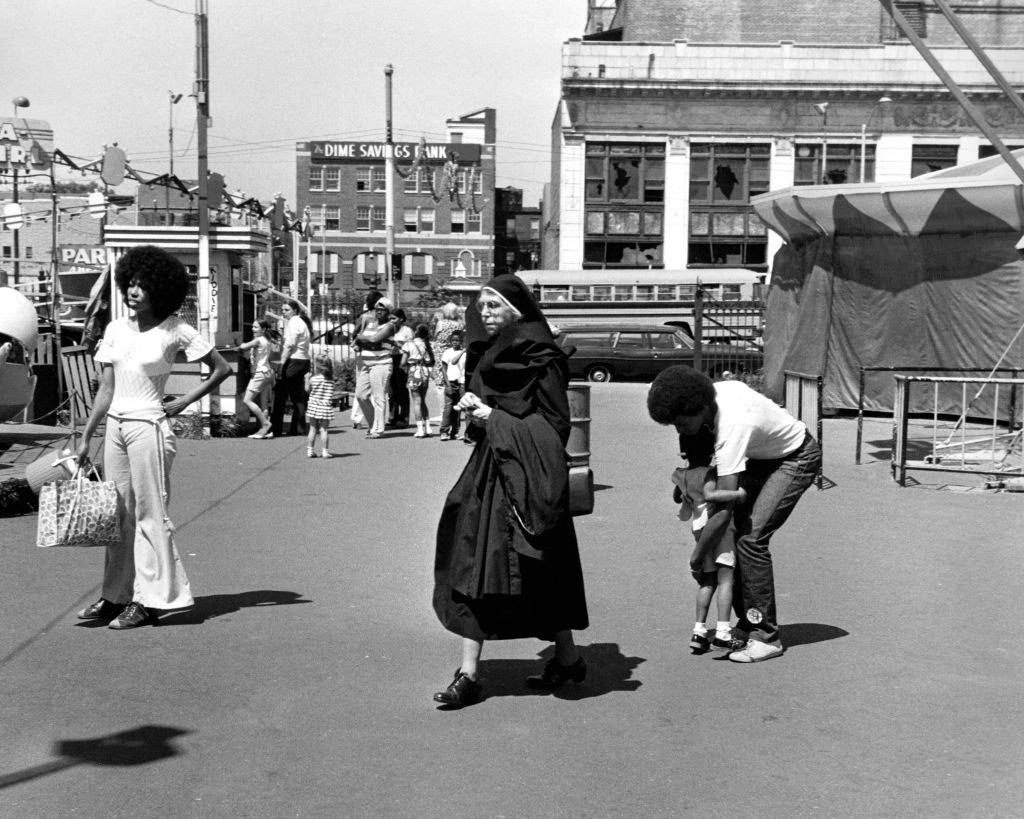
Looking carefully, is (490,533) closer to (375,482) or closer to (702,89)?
(375,482)

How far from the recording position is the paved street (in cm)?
448

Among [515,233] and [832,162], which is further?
[515,233]

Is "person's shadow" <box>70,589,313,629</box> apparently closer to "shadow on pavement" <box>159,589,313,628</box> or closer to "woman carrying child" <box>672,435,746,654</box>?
"shadow on pavement" <box>159,589,313,628</box>

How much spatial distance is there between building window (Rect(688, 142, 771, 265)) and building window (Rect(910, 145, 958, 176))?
21.1ft

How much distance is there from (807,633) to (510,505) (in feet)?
7.51

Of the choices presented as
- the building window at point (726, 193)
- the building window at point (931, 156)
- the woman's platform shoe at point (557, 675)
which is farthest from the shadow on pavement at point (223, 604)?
the building window at point (931, 156)

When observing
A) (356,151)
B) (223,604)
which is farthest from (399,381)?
(356,151)

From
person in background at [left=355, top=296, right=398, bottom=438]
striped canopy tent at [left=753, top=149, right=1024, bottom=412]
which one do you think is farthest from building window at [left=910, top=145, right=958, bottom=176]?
person in background at [left=355, top=296, right=398, bottom=438]

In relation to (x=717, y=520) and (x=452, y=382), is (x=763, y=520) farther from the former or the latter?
(x=452, y=382)

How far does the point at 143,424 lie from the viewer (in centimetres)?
667

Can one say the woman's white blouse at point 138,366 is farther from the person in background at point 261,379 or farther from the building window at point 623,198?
the building window at point 623,198

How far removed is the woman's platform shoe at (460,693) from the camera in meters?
5.36

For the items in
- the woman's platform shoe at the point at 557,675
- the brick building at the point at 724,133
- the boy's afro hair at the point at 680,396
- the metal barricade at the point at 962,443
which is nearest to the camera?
the woman's platform shoe at the point at 557,675

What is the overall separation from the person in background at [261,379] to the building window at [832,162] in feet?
141
